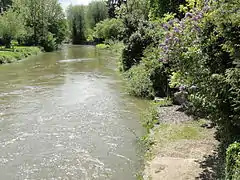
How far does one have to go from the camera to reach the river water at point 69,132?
808cm

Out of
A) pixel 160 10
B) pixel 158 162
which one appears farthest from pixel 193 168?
pixel 160 10

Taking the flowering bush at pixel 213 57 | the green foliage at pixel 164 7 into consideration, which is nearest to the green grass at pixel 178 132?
the flowering bush at pixel 213 57

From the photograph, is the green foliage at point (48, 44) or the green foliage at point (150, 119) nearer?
the green foliage at point (150, 119)

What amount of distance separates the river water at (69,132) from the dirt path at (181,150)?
62 cm

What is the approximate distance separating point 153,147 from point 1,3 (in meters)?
83.9

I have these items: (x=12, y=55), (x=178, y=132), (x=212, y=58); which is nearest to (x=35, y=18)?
(x=12, y=55)

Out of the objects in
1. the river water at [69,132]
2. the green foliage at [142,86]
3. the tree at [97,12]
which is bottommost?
the river water at [69,132]

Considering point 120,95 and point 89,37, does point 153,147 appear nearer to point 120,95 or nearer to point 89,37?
point 120,95

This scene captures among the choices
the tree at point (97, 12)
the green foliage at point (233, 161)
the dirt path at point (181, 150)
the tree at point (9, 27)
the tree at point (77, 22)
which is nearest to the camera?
the green foliage at point (233, 161)

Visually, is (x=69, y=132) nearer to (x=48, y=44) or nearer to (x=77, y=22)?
(x=48, y=44)

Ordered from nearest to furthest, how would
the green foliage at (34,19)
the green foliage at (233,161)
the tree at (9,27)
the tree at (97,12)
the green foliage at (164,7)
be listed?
the green foliage at (233,161)
the green foliage at (164,7)
the tree at (9,27)
the green foliage at (34,19)
the tree at (97,12)

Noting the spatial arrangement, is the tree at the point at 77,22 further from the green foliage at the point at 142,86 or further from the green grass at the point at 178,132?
the green grass at the point at 178,132

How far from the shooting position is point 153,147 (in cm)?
888

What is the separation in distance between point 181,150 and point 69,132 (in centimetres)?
416
